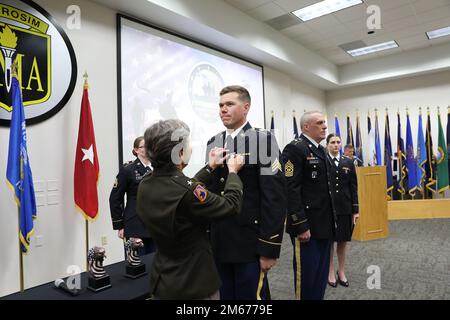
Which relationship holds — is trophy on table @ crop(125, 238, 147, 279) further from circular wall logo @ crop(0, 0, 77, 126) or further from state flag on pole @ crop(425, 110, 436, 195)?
state flag on pole @ crop(425, 110, 436, 195)

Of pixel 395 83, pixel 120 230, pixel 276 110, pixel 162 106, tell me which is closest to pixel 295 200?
pixel 120 230

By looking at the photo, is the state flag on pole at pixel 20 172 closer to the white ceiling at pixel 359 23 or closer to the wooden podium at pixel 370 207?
the white ceiling at pixel 359 23

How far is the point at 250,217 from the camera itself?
1.42 m

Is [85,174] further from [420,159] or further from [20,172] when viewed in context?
[420,159]

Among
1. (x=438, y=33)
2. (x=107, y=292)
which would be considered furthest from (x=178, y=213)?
(x=438, y=33)

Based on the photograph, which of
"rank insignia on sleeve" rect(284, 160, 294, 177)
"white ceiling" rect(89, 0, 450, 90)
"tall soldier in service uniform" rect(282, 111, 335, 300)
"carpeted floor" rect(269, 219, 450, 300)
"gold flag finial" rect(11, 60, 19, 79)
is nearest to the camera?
"tall soldier in service uniform" rect(282, 111, 335, 300)

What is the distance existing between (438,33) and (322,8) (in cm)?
287

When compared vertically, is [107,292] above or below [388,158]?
below

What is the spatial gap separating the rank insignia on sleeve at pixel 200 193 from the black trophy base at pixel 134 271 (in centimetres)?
83

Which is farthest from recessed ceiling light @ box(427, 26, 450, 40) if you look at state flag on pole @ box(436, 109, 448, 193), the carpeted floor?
the carpeted floor

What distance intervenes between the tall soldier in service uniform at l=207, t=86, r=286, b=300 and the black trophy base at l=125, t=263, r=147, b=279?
0.51m

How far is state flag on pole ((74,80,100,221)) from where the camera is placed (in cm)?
292

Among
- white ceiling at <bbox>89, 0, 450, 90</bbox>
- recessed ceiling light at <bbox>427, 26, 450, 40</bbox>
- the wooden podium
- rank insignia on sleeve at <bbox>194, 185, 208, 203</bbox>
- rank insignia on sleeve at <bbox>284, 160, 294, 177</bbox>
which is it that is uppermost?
recessed ceiling light at <bbox>427, 26, 450, 40</bbox>

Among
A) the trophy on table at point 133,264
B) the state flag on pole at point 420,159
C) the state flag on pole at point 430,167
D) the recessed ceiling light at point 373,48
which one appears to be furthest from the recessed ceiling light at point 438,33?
the trophy on table at point 133,264
